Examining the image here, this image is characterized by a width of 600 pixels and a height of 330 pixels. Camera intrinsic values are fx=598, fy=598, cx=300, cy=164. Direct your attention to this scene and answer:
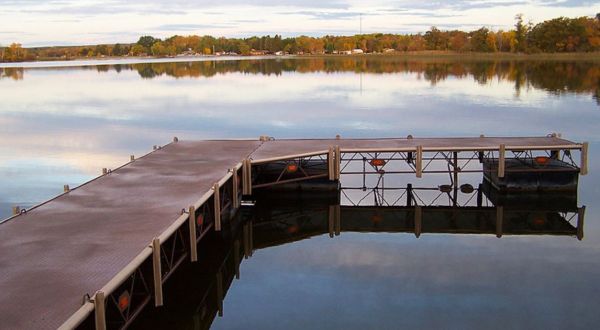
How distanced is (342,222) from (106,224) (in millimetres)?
7734

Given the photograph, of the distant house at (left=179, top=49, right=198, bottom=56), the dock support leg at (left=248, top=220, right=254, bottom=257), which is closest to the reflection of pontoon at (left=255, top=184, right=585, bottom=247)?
the dock support leg at (left=248, top=220, right=254, bottom=257)

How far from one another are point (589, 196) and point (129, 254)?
1522 centimetres

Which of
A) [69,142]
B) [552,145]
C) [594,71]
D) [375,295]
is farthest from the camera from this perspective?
[594,71]

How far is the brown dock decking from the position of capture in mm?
7867

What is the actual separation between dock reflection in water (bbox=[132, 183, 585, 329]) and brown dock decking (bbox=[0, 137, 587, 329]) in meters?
1.61

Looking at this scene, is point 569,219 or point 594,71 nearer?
point 569,219

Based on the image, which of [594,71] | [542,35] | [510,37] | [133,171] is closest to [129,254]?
[133,171]

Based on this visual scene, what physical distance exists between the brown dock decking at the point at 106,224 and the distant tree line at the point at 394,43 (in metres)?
101

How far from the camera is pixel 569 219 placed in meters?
17.0

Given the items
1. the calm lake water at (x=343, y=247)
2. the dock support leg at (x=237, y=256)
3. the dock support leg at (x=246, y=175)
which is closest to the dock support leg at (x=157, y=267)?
the calm lake water at (x=343, y=247)

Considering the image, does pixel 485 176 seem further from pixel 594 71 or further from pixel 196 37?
pixel 196 37

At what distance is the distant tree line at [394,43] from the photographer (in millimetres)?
108875

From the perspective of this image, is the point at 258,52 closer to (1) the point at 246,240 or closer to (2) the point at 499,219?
(2) the point at 499,219

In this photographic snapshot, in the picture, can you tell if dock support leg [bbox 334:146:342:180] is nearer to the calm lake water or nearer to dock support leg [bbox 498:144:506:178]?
A: the calm lake water
